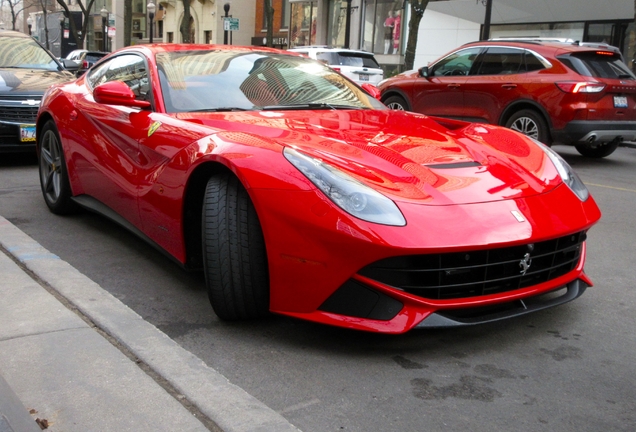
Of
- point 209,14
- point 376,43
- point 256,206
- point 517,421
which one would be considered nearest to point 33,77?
point 256,206

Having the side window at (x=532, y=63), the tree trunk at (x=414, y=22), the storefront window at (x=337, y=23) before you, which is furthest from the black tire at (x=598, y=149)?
the storefront window at (x=337, y=23)

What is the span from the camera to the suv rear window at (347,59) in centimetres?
1935

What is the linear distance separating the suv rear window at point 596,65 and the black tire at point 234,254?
7.84m

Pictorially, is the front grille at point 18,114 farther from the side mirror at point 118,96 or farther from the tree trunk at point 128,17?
the tree trunk at point 128,17

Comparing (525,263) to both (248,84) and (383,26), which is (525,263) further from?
(383,26)

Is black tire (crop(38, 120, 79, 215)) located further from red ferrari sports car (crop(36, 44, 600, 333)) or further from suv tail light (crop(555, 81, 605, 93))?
suv tail light (crop(555, 81, 605, 93))

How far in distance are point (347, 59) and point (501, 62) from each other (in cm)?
881

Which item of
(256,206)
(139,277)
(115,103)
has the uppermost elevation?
(115,103)

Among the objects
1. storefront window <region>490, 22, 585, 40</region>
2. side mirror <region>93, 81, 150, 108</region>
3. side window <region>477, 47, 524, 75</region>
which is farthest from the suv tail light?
storefront window <region>490, 22, 585, 40</region>

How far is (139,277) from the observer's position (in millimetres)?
4445

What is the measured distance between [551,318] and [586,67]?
723cm

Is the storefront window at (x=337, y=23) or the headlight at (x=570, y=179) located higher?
the storefront window at (x=337, y=23)

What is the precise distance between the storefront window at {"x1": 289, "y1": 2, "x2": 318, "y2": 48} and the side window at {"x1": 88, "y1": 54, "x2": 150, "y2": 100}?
32631 mm

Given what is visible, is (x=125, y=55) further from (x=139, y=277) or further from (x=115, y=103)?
(x=139, y=277)
